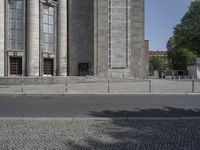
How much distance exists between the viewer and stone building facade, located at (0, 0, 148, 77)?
4306 cm

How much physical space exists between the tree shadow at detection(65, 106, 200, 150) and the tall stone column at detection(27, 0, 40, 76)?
33365 mm

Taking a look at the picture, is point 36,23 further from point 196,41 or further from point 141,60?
point 196,41

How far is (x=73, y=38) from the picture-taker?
49.2 meters

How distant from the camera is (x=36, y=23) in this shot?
43.4 meters

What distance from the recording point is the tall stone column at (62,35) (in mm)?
46844

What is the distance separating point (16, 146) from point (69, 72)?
41.7 meters

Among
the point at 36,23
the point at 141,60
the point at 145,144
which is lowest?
the point at 145,144

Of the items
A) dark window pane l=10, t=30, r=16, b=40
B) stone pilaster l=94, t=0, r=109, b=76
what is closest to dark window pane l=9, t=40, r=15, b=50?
dark window pane l=10, t=30, r=16, b=40

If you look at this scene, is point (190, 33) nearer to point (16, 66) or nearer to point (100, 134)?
point (16, 66)

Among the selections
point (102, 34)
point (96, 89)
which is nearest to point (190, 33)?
point (102, 34)

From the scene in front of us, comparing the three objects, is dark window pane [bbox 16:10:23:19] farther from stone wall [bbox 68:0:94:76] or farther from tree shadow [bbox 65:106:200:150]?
tree shadow [bbox 65:106:200:150]

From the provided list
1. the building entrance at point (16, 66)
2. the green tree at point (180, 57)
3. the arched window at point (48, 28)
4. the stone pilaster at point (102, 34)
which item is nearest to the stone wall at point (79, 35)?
the stone pilaster at point (102, 34)

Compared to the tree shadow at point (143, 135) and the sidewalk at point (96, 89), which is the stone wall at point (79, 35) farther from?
the tree shadow at point (143, 135)

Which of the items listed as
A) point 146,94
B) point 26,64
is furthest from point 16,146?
point 26,64
